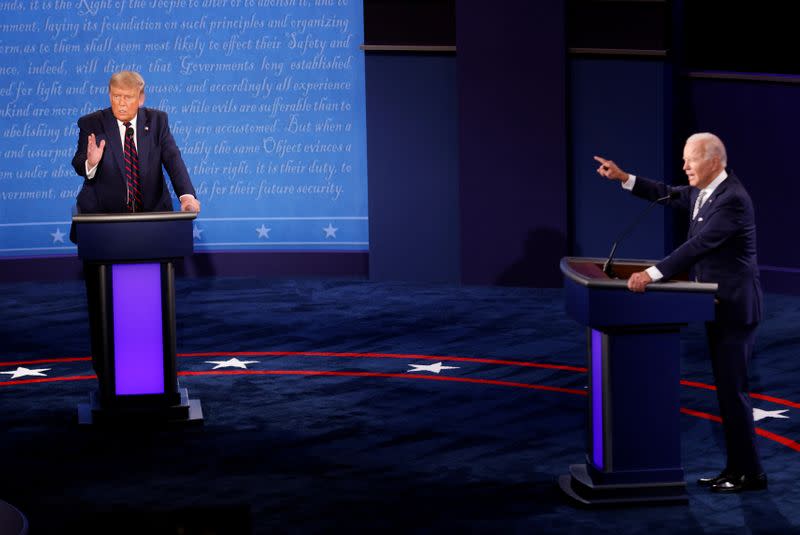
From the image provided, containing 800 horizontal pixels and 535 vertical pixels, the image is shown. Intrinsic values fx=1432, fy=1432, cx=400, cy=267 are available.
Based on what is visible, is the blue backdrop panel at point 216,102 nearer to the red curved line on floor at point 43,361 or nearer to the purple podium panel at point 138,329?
the red curved line on floor at point 43,361

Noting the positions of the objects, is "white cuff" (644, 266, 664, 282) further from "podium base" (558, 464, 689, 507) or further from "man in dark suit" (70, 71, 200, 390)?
"man in dark suit" (70, 71, 200, 390)

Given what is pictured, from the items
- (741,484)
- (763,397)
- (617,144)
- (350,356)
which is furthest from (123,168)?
(617,144)

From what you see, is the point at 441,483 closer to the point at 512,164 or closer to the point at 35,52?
the point at 512,164

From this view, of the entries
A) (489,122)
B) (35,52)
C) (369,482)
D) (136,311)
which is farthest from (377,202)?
(369,482)

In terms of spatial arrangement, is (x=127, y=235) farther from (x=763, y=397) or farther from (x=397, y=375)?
(x=763, y=397)

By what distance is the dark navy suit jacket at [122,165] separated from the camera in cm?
766

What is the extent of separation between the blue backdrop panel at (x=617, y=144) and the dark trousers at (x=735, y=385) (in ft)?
17.2

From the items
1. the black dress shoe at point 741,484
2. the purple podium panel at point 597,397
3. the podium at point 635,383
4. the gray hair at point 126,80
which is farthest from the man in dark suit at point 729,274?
the gray hair at point 126,80

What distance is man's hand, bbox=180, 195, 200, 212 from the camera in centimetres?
759

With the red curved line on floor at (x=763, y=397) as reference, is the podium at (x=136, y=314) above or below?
above

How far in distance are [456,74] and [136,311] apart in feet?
16.0

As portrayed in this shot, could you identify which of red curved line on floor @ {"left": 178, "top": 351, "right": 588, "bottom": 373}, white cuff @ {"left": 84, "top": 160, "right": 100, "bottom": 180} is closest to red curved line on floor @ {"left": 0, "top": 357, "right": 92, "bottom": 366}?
red curved line on floor @ {"left": 178, "top": 351, "right": 588, "bottom": 373}

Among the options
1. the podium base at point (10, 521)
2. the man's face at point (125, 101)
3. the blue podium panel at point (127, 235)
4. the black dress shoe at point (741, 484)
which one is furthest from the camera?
the man's face at point (125, 101)

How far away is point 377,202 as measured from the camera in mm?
12125
